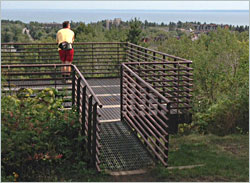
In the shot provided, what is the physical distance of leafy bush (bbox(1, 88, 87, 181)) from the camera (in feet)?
25.9

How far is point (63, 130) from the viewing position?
8789 mm

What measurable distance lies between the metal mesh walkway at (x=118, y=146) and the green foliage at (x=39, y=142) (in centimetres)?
54

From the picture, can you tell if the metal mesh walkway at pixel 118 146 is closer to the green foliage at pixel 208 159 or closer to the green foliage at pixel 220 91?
the green foliage at pixel 208 159

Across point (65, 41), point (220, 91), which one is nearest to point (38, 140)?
point (65, 41)

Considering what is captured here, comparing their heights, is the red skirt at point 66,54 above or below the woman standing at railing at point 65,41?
below

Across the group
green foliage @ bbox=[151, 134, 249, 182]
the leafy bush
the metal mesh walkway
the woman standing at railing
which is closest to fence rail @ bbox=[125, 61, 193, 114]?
green foliage @ bbox=[151, 134, 249, 182]

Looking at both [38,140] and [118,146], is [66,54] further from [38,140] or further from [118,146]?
[38,140]

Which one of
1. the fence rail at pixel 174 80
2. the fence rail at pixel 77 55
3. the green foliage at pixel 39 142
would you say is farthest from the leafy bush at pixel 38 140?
the fence rail at pixel 77 55

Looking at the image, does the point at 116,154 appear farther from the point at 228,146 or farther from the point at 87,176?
the point at 228,146

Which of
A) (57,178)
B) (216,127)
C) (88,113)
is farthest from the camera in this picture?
(216,127)

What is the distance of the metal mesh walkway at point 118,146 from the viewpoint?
335 inches

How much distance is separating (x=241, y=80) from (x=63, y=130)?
14612 mm

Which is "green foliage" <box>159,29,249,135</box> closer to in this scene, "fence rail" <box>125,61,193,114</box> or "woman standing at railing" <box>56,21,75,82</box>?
"fence rail" <box>125,61,193,114</box>

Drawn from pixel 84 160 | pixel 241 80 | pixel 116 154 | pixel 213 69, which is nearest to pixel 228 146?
pixel 116 154
